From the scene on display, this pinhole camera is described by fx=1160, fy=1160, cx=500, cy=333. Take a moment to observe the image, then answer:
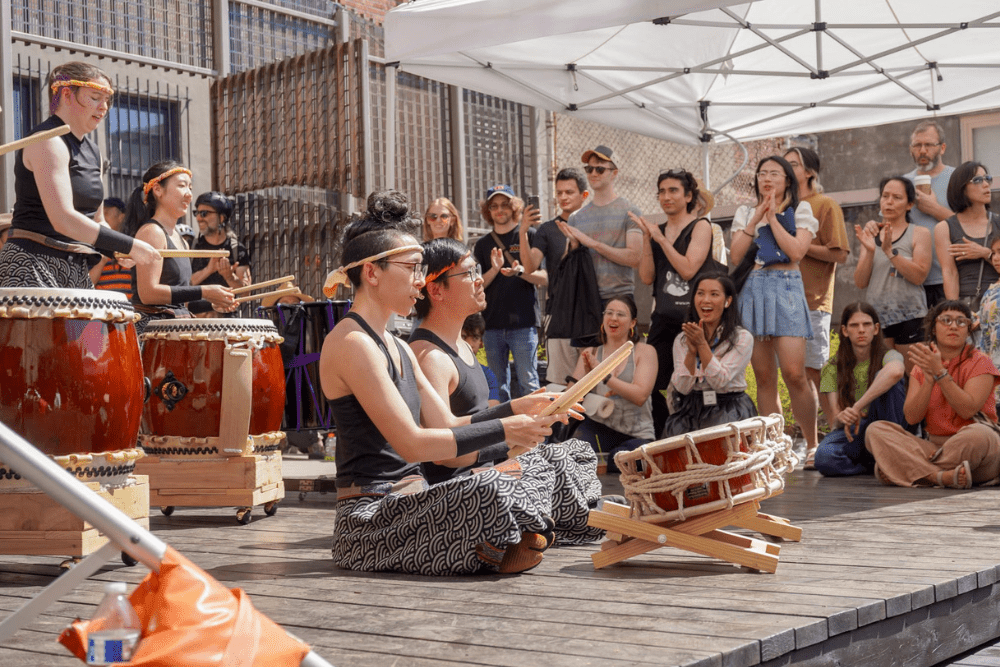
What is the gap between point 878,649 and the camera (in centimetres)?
266

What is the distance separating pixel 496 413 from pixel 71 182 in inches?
61.6

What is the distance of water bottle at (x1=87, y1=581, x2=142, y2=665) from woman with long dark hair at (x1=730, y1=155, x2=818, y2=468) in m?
4.64

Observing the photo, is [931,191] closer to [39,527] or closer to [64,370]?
[64,370]

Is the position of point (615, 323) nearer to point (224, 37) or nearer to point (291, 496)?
point (291, 496)

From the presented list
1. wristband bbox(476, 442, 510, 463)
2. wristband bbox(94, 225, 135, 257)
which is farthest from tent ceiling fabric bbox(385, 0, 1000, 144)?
wristband bbox(476, 442, 510, 463)

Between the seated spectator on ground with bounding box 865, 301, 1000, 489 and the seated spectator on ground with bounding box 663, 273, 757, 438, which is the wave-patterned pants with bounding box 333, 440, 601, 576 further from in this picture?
the seated spectator on ground with bounding box 865, 301, 1000, 489

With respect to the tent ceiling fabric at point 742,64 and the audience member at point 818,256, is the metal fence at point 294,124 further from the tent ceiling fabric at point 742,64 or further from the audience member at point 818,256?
the audience member at point 818,256

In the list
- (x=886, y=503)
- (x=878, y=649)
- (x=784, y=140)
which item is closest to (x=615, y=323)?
(x=886, y=503)

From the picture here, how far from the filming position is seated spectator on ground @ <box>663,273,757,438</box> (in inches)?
219

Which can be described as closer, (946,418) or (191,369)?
(191,369)

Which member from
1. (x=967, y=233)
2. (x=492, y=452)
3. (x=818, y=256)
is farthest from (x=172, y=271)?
(x=967, y=233)

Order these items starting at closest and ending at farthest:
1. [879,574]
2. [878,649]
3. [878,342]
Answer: [878,649] < [879,574] < [878,342]

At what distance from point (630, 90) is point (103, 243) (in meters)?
4.57

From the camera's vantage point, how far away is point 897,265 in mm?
5938
